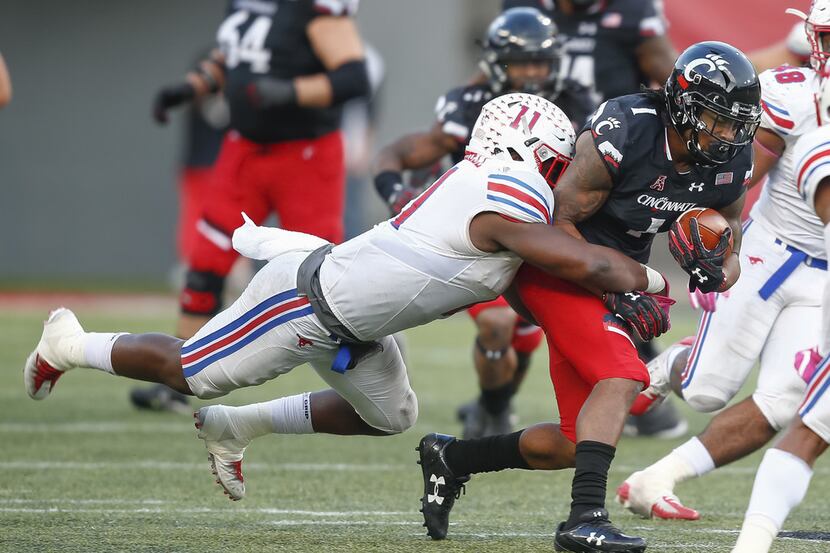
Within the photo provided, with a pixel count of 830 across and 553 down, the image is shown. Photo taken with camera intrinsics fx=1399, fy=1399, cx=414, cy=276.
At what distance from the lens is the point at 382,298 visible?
412 cm

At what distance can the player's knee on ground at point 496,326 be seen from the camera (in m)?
6.29

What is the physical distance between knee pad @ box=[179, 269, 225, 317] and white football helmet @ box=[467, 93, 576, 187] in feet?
10.2

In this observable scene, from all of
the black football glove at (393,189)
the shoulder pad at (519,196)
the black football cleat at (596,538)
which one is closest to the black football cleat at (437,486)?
the black football cleat at (596,538)

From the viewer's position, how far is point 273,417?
4.69 meters

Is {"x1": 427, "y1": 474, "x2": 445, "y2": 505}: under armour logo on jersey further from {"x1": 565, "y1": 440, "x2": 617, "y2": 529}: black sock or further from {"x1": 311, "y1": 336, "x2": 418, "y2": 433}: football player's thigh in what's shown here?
{"x1": 565, "y1": 440, "x2": 617, "y2": 529}: black sock

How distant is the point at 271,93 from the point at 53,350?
8.30ft

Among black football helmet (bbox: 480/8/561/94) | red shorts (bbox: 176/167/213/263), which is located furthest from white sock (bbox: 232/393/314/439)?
red shorts (bbox: 176/167/213/263)

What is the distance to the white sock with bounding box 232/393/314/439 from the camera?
4684mm

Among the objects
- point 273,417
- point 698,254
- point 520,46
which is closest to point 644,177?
point 698,254

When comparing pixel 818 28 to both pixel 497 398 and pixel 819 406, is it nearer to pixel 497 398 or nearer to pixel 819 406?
pixel 819 406

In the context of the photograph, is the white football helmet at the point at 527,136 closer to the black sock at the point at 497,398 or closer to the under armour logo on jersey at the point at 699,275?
the under armour logo on jersey at the point at 699,275

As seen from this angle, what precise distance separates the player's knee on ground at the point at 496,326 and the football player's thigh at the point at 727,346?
1400 mm

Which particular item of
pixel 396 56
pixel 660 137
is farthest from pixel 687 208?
pixel 396 56

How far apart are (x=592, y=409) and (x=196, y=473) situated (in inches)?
87.3
